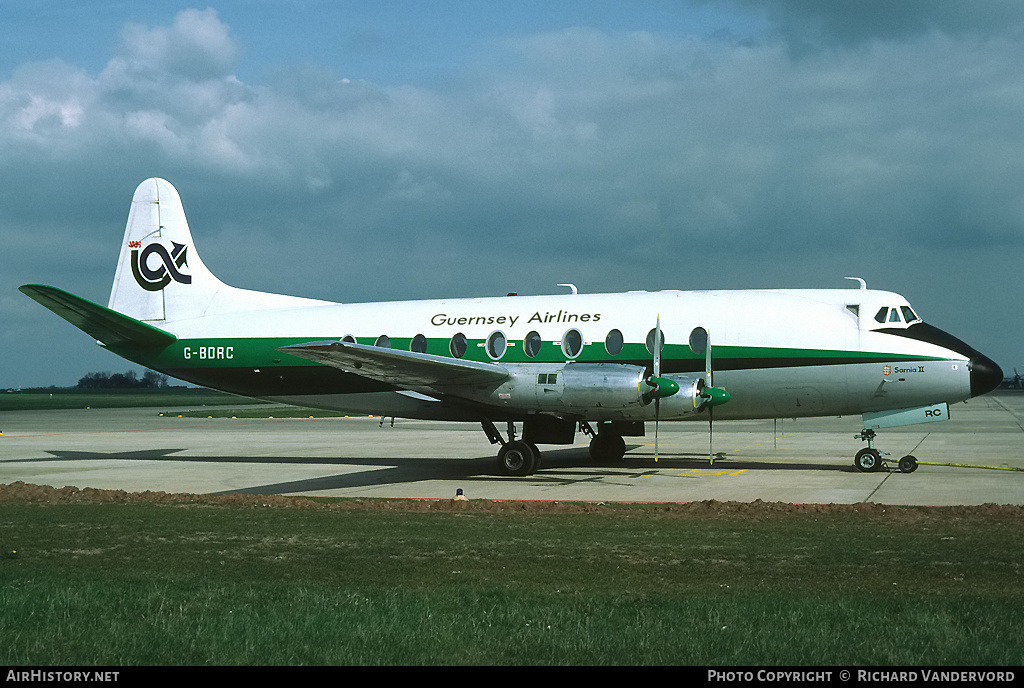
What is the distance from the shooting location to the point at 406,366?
64.8 ft

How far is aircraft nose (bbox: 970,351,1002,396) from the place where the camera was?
20.4 m

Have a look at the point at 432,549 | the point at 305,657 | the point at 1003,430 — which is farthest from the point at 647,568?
the point at 1003,430

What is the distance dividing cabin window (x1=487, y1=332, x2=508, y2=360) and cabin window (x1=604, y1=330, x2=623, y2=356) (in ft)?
8.13

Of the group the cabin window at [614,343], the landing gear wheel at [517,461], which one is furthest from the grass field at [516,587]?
the cabin window at [614,343]

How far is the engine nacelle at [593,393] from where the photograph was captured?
63.3 feet

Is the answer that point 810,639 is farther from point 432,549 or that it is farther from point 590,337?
point 590,337

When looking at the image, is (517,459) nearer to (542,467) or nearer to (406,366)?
(542,467)

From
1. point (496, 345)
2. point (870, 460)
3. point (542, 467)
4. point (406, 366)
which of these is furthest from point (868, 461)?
point (406, 366)

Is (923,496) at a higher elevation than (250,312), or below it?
below

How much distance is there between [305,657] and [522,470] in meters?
14.9

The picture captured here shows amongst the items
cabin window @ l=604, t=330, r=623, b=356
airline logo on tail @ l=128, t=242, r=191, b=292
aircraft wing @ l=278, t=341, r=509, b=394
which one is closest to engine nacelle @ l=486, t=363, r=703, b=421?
aircraft wing @ l=278, t=341, r=509, b=394

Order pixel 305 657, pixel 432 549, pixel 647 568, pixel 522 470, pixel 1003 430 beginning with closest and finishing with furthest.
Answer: pixel 305 657, pixel 647 568, pixel 432 549, pixel 522 470, pixel 1003 430

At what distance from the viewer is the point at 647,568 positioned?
32.8 ft

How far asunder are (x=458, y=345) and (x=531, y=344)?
75.1 inches
